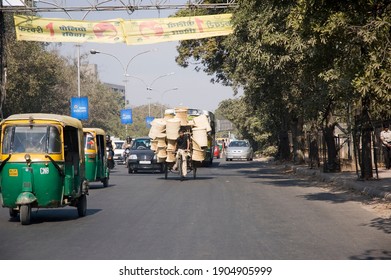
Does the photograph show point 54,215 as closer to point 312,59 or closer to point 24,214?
point 24,214

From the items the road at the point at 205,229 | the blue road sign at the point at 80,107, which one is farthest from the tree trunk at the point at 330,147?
the blue road sign at the point at 80,107

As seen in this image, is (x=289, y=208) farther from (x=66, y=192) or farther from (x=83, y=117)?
(x=83, y=117)

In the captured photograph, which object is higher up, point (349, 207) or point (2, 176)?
point (2, 176)

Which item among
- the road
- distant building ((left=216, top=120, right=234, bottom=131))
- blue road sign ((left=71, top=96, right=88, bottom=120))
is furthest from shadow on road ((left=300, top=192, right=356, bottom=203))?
distant building ((left=216, top=120, right=234, bottom=131))

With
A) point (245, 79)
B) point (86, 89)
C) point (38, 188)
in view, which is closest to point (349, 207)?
point (38, 188)

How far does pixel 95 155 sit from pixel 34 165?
420 inches

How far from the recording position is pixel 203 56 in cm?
4088

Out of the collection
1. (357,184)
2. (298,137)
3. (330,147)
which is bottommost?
(357,184)

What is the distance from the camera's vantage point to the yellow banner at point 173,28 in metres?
28.6

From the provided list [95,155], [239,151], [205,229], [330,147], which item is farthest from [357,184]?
[239,151]

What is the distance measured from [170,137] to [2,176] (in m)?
15.2

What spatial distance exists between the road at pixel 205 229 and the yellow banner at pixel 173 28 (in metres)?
9.21

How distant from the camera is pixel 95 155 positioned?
82.0ft
